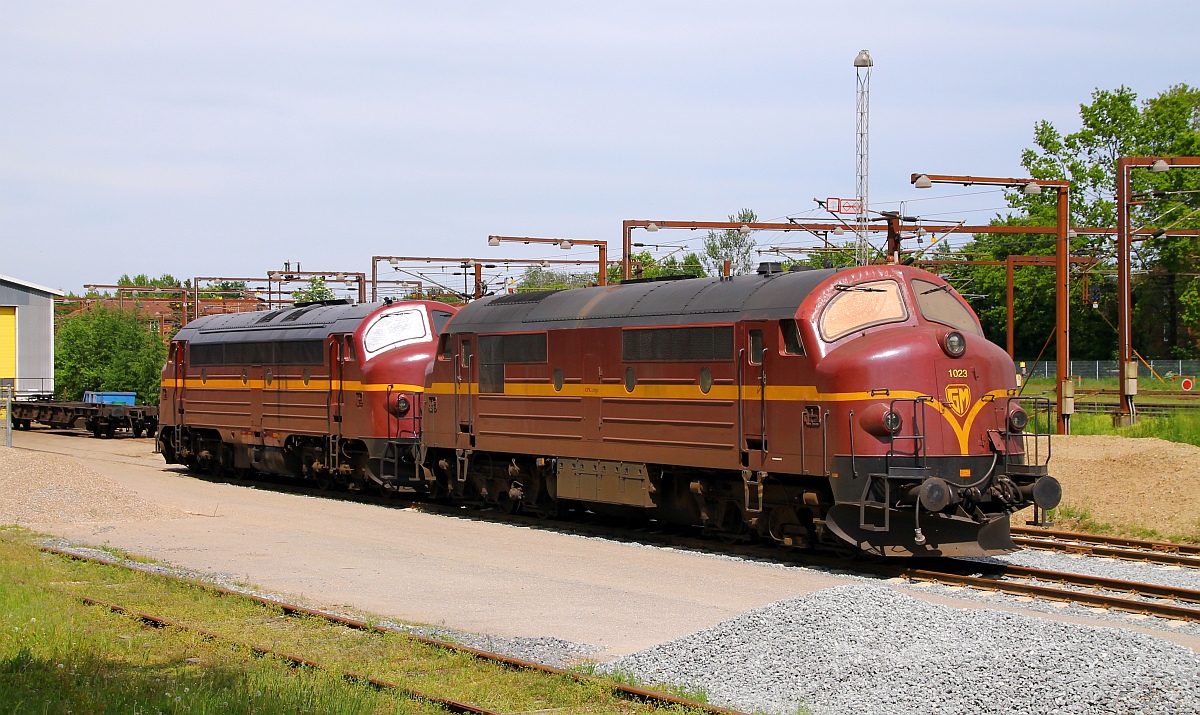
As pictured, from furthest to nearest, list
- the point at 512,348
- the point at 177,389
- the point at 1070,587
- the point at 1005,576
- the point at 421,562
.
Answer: the point at 177,389
the point at 512,348
the point at 421,562
the point at 1005,576
the point at 1070,587

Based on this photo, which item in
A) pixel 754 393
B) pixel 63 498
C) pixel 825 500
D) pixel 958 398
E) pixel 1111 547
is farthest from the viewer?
pixel 63 498

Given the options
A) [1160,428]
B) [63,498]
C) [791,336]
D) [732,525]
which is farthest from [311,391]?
[1160,428]

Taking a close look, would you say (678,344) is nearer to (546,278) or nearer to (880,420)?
(880,420)

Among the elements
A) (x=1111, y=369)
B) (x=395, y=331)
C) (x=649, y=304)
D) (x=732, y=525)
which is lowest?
(x=732, y=525)

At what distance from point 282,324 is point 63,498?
673cm

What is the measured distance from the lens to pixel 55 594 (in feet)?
42.3

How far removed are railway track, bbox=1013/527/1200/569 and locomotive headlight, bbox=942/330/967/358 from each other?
3799mm

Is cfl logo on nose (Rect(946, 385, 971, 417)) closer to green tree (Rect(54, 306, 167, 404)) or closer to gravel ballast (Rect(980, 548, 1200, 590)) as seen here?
gravel ballast (Rect(980, 548, 1200, 590))

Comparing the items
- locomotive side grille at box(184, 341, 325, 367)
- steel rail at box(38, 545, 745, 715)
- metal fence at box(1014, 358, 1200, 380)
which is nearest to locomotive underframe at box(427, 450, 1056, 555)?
steel rail at box(38, 545, 745, 715)

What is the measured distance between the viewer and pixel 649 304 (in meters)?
17.7

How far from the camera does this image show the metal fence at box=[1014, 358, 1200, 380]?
194ft

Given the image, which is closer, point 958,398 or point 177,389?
point 958,398

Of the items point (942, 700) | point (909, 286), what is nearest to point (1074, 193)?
point (909, 286)

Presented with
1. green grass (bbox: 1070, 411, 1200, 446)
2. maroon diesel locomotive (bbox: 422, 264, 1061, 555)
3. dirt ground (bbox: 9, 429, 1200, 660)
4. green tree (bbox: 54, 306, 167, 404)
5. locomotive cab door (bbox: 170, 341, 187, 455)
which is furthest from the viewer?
green tree (bbox: 54, 306, 167, 404)
